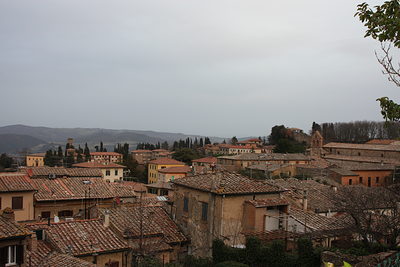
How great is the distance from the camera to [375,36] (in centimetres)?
830

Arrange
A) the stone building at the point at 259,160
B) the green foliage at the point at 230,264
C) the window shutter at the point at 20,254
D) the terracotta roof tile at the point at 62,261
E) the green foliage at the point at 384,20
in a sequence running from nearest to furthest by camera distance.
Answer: the green foliage at the point at 384,20, the window shutter at the point at 20,254, the terracotta roof tile at the point at 62,261, the green foliage at the point at 230,264, the stone building at the point at 259,160

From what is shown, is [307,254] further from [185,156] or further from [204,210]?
[185,156]

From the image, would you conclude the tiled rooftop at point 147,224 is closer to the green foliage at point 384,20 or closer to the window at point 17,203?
the window at point 17,203

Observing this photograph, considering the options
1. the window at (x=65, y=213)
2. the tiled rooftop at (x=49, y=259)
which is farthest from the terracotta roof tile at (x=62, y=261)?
the window at (x=65, y=213)

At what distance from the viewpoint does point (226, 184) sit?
16.3 meters

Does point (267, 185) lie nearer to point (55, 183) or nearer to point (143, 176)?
point (55, 183)

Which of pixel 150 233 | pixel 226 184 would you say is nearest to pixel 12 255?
pixel 150 233

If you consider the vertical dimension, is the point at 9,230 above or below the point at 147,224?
above

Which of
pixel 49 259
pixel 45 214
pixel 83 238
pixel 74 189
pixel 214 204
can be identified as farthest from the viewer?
pixel 74 189

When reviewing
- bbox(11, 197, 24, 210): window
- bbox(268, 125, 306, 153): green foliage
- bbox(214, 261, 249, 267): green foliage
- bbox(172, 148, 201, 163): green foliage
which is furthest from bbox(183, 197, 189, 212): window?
bbox(172, 148, 201, 163): green foliage

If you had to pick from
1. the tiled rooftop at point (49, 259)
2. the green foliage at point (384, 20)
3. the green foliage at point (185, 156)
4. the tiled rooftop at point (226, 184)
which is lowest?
the green foliage at point (185, 156)

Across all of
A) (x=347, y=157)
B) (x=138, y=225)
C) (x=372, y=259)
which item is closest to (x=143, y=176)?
(x=347, y=157)

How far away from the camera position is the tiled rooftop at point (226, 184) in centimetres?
1576

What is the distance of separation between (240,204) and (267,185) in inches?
78.1
